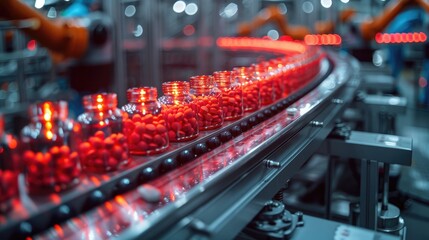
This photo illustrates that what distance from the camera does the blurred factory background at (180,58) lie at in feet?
9.22

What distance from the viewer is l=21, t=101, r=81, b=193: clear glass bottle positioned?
0.74 metres

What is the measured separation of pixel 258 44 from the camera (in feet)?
19.0

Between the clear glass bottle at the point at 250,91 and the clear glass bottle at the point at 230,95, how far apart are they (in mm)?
57

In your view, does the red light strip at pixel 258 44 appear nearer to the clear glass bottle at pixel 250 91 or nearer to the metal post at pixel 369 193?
the metal post at pixel 369 193

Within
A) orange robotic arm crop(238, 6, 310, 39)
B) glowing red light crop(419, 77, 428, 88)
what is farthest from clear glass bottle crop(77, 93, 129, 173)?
orange robotic arm crop(238, 6, 310, 39)

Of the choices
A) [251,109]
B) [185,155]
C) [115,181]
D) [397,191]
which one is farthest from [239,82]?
[397,191]

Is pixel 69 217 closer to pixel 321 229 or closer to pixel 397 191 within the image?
pixel 321 229

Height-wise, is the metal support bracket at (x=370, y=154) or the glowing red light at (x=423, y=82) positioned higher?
the glowing red light at (x=423, y=82)

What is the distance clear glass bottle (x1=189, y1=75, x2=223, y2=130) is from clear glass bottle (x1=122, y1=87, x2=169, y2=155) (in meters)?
0.17

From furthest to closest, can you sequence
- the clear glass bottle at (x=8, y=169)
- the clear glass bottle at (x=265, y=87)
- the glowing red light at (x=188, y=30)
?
the glowing red light at (x=188, y=30), the clear glass bottle at (x=265, y=87), the clear glass bottle at (x=8, y=169)

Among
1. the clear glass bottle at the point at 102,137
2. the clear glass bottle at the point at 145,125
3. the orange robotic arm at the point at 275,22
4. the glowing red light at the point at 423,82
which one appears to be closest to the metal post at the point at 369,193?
the clear glass bottle at the point at 145,125

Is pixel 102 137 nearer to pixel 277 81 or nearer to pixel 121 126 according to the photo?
pixel 121 126

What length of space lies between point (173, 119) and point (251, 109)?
0.43m

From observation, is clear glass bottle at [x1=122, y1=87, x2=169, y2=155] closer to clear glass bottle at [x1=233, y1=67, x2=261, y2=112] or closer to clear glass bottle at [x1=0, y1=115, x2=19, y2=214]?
clear glass bottle at [x1=0, y1=115, x2=19, y2=214]
